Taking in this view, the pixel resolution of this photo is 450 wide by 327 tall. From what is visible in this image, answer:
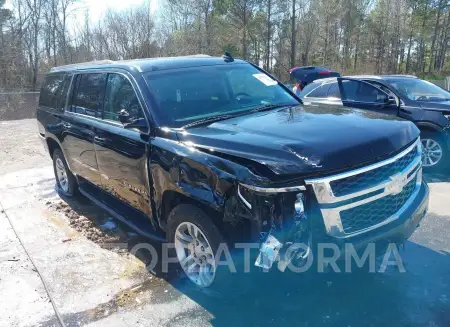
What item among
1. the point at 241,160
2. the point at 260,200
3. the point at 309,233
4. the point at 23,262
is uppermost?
the point at 241,160

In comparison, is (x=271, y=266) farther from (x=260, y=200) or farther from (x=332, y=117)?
(x=332, y=117)

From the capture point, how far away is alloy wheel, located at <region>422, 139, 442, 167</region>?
6863 mm

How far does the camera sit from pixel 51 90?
6.13m

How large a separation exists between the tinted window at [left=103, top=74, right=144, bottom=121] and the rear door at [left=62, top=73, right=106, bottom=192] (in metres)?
0.17

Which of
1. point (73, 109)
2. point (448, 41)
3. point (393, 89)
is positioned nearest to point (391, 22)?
point (448, 41)

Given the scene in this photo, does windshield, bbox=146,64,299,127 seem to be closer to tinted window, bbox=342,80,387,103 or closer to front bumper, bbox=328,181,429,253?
front bumper, bbox=328,181,429,253

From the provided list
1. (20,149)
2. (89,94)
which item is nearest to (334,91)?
(89,94)

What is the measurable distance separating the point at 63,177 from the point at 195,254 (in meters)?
3.85

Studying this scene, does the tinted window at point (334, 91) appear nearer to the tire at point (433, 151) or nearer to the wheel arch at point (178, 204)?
the tire at point (433, 151)

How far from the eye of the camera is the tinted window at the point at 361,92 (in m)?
7.37

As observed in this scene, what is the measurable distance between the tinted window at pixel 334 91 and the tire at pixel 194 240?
5.58 m

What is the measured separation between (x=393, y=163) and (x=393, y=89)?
495 centimetres

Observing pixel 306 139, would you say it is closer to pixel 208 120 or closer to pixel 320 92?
pixel 208 120

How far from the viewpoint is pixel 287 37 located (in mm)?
48312
